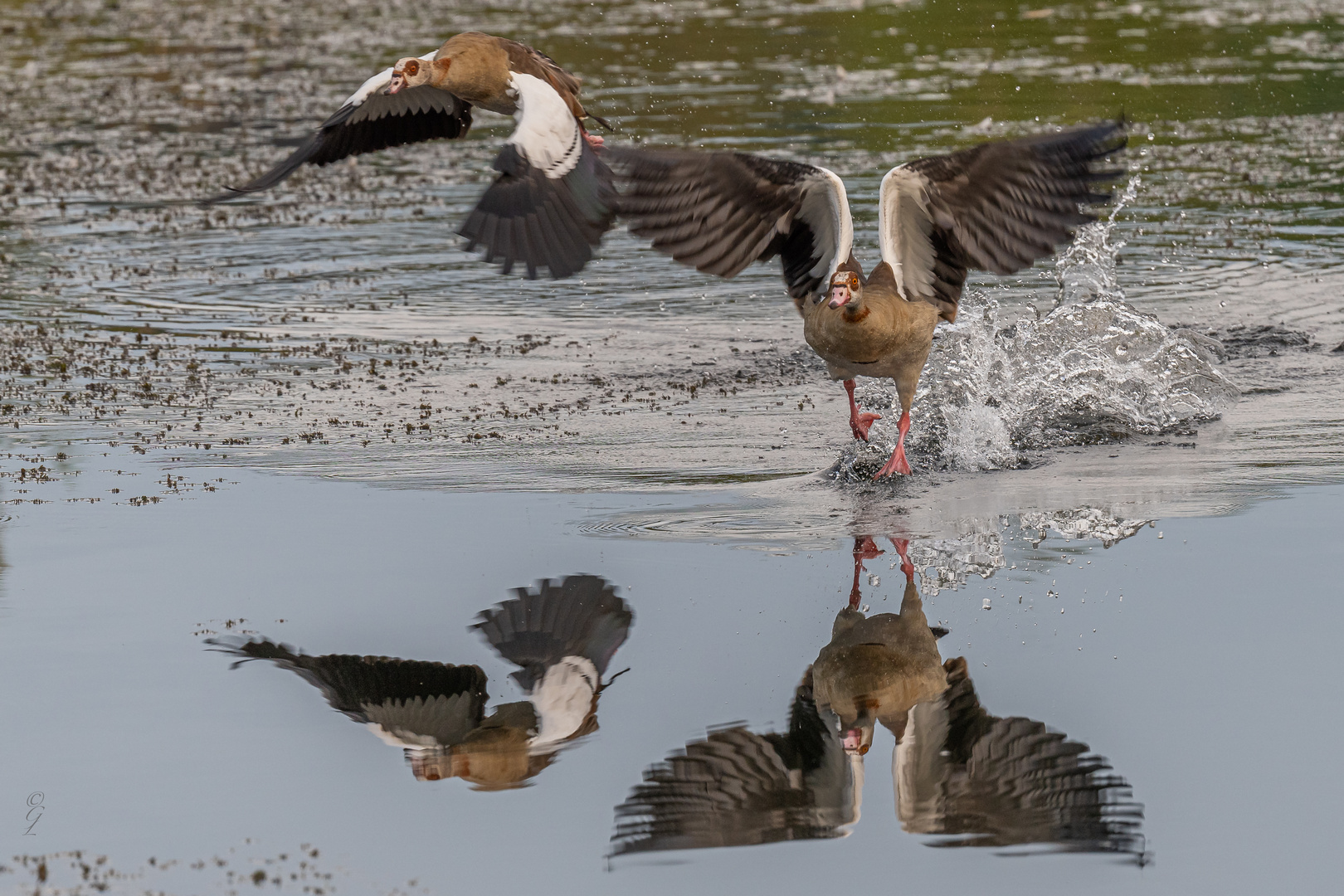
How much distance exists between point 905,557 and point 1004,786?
1845 mm

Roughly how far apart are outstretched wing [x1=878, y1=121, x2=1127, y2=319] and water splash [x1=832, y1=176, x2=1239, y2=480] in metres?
0.87

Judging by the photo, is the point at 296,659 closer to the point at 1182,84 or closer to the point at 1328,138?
the point at 1328,138

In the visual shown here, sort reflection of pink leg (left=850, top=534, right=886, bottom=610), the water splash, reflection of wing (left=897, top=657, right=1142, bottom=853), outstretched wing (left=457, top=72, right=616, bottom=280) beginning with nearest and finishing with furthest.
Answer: reflection of wing (left=897, top=657, right=1142, bottom=853) → reflection of pink leg (left=850, top=534, right=886, bottom=610) → outstretched wing (left=457, top=72, right=616, bottom=280) → the water splash

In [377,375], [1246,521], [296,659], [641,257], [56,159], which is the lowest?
[296,659]

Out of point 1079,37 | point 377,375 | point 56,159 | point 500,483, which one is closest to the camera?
point 500,483

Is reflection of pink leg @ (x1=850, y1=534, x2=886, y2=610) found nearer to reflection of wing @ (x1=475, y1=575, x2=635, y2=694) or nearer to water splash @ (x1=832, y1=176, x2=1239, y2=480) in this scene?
reflection of wing @ (x1=475, y1=575, x2=635, y2=694)

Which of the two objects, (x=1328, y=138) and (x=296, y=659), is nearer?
(x=296, y=659)

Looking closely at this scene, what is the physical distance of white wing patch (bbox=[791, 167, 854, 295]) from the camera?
717 centimetres

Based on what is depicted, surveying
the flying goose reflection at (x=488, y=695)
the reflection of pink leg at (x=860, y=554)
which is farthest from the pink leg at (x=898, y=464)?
the flying goose reflection at (x=488, y=695)

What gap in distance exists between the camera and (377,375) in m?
9.62

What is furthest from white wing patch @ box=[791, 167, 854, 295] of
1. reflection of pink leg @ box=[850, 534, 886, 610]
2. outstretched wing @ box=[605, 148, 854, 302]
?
reflection of pink leg @ box=[850, 534, 886, 610]

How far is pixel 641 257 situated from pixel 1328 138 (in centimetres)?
721

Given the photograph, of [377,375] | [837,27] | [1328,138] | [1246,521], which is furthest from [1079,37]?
[1246,521]

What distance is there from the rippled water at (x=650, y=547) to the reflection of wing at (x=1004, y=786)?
0.05ft
